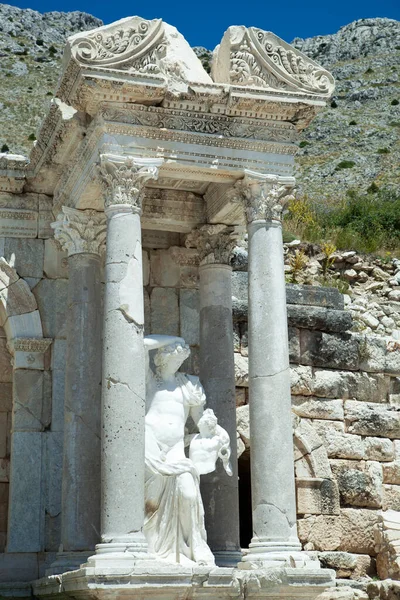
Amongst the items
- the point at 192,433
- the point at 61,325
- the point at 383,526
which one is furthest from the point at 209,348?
the point at 383,526

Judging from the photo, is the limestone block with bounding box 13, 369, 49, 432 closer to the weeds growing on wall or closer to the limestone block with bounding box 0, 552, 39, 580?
the limestone block with bounding box 0, 552, 39, 580

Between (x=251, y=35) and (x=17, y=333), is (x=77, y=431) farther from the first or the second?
(x=251, y=35)

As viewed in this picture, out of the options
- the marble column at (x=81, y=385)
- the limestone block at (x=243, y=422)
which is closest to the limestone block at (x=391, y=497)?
the limestone block at (x=243, y=422)

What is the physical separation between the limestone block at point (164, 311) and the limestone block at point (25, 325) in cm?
136

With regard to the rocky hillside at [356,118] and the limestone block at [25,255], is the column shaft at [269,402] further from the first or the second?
the rocky hillside at [356,118]

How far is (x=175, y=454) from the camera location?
9773 mm

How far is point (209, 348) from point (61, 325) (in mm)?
1743

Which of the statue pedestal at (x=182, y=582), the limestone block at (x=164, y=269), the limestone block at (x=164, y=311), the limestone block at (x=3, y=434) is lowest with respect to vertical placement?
the statue pedestal at (x=182, y=582)

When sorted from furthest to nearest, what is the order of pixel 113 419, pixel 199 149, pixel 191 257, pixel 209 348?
pixel 191 257 → pixel 209 348 → pixel 199 149 → pixel 113 419

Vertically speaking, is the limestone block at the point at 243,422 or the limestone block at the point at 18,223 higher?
the limestone block at the point at 18,223

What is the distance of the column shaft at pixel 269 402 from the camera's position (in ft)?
30.6

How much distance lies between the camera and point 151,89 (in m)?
9.49

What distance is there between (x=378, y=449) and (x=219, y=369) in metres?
4.57

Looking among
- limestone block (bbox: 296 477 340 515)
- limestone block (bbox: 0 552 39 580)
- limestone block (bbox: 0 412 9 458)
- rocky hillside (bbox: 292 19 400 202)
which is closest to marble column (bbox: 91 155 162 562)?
limestone block (bbox: 0 552 39 580)
